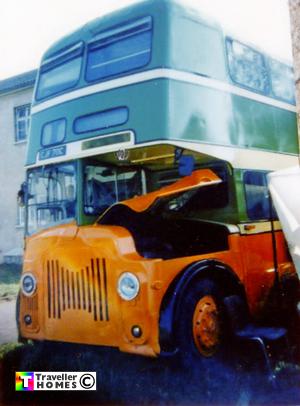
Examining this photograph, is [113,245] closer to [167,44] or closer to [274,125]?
[167,44]

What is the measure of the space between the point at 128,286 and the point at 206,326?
630mm

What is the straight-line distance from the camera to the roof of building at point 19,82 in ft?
11.7

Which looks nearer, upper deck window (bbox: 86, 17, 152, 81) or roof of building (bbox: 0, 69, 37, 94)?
upper deck window (bbox: 86, 17, 152, 81)

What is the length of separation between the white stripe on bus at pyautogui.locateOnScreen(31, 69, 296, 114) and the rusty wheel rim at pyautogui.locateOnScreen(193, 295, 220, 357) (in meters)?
1.46

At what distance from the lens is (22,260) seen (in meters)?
3.03

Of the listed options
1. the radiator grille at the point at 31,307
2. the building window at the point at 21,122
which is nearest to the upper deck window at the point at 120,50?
the building window at the point at 21,122

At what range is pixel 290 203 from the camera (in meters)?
2.53

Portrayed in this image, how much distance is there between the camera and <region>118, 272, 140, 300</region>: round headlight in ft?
7.82

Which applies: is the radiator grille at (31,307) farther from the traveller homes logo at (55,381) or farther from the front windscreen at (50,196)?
the front windscreen at (50,196)

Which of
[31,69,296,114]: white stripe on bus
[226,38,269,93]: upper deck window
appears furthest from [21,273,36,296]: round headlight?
[226,38,269,93]: upper deck window

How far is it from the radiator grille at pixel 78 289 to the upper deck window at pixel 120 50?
1.36 m

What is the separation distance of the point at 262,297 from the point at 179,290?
2.95 feet

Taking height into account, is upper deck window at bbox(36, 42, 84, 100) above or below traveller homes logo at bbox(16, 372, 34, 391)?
above

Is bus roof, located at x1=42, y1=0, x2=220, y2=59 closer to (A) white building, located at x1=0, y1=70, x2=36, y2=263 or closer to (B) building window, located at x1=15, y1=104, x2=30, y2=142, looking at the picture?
(A) white building, located at x1=0, y1=70, x2=36, y2=263
